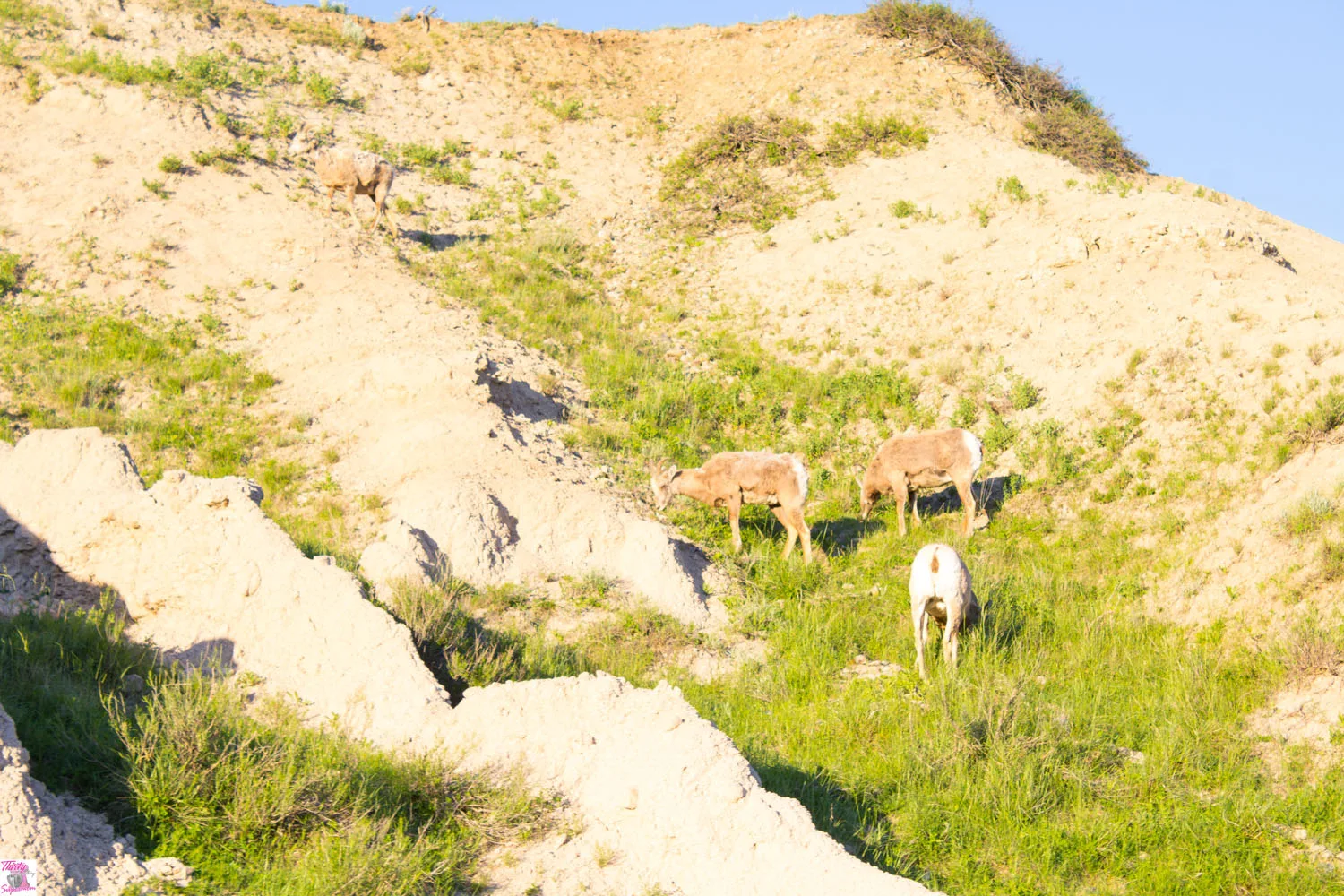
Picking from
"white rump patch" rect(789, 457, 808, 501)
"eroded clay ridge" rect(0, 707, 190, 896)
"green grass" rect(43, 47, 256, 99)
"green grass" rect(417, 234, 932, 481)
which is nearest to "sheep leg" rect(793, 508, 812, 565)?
"white rump patch" rect(789, 457, 808, 501)

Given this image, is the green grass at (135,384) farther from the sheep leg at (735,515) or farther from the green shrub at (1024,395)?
the green shrub at (1024,395)

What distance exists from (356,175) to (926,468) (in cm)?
1426

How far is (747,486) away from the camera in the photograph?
14.7 metres

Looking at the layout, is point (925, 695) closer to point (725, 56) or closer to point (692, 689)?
point (692, 689)

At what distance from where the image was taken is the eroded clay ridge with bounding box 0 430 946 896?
660 cm

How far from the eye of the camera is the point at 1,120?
2208 cm

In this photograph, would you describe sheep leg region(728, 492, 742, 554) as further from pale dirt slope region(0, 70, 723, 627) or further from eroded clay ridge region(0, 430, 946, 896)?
eroded clay ridge region(0, 430, 946, 896)

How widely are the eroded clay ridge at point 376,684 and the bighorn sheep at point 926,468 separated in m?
8.39

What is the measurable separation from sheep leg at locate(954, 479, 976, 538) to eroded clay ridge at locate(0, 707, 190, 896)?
11.6 meters

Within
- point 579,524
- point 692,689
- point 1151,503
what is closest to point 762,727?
point 692,689

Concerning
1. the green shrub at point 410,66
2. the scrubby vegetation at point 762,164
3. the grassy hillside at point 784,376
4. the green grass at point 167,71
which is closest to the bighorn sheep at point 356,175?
the grassy hillside at point 784,376

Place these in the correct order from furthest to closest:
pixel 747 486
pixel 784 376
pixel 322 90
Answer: pixel 322 90 → pixel 784 376 → pixel 747 486

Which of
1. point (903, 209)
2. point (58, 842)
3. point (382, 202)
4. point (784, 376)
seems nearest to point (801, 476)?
point (784, 376)

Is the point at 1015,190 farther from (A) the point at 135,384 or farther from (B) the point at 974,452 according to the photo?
(A) the point at 135,384
